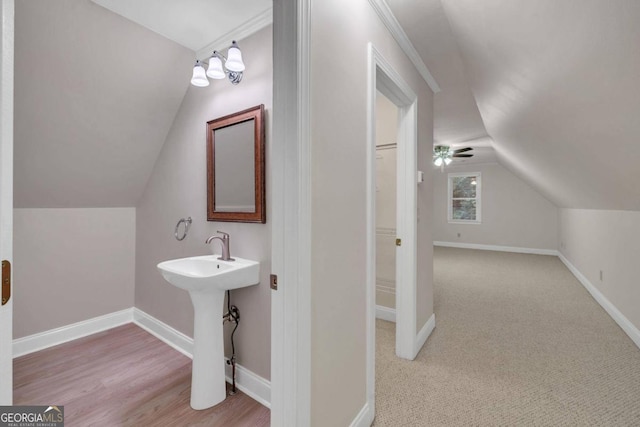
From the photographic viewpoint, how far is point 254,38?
6.39 ft

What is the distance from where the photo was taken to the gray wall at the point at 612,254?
2.67m

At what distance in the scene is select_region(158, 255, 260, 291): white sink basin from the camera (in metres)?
1.65

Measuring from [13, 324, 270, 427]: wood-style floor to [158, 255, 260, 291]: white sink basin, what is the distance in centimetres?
76

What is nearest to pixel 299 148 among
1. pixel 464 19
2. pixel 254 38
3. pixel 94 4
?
pixel 254 38

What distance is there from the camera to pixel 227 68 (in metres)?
1.80

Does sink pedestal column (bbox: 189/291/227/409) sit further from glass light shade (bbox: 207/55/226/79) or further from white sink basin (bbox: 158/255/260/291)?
glass light shade (bbox: 207/55/226/79)

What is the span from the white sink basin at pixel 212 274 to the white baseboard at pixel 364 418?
943mm

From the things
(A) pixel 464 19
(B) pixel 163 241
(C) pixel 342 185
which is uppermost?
(A) pixel 464 19

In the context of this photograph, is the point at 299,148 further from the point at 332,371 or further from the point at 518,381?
the point at 518,381

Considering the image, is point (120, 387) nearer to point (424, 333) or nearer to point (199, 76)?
point (199, 76)

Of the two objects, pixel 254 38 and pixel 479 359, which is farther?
pixel 479 359

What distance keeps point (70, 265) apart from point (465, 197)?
8.47 metres

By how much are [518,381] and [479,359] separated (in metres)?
0.31

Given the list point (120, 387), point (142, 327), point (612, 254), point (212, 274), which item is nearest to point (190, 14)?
point (212, 274)
